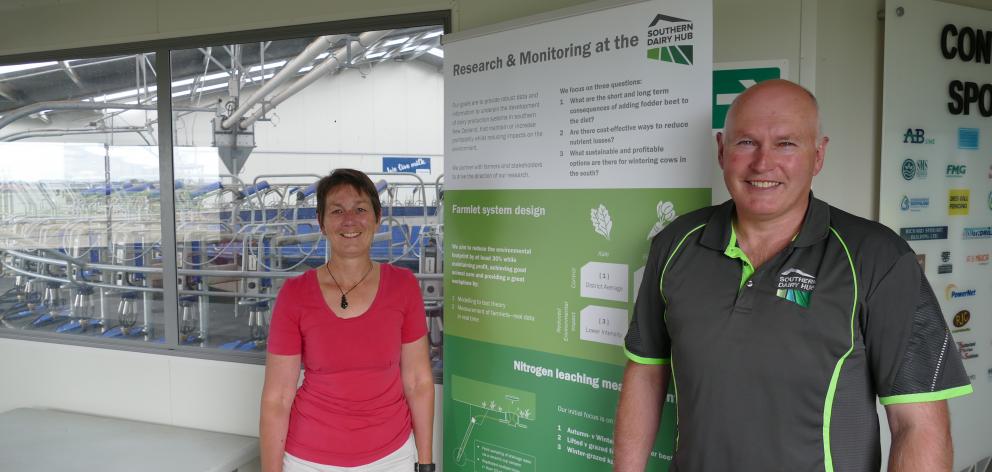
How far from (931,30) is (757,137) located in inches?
65.6

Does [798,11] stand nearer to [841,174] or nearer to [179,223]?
[841,174]

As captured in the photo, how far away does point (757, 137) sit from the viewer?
124 centimetres

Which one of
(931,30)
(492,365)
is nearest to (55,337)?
(492,365)

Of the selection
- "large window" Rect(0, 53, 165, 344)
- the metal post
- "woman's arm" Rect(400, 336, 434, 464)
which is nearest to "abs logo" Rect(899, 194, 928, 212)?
"woman's arm" Rect(400, 336, 434, 464)

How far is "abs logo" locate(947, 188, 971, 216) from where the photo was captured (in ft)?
8.07

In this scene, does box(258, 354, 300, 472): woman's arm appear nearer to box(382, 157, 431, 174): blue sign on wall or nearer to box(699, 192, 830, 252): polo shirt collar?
box(699, 192, 830, 252): polo shirt collar

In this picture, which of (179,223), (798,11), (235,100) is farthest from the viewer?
(235,100)

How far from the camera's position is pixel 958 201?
2.49 m

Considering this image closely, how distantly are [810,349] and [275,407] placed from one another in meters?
1.40

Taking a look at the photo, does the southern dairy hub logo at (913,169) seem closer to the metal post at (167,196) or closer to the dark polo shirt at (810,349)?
the dark polo shirt at (810,349)

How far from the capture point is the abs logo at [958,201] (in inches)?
96.9

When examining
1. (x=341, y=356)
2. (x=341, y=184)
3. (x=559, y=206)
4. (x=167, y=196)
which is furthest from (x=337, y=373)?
(x=167, y=196)

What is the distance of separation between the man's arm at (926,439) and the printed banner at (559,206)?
29.7 inches

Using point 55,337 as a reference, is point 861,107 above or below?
above
